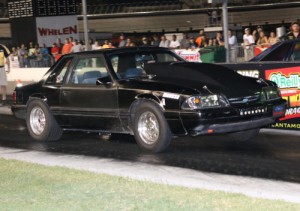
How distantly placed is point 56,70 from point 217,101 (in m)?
3.30

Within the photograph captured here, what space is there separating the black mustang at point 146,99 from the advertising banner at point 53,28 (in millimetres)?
26707

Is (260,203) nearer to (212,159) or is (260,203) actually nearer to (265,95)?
(212,159)

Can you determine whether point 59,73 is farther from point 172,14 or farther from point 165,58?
point 172,14

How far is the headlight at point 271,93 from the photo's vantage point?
8727 millimetres

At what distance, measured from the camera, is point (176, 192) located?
603 centimetres

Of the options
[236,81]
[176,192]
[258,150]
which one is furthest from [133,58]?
[176,192]

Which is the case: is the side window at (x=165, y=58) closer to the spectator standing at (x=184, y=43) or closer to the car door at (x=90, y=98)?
the car door at (x=90, y=98)

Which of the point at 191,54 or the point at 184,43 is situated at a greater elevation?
the point at 184,43

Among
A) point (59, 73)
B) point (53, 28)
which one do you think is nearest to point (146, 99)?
point (59, 73)

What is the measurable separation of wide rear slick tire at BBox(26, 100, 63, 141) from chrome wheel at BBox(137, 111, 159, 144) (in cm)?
208

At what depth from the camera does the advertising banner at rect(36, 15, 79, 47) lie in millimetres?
36625

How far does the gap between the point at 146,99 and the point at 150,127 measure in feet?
1.38

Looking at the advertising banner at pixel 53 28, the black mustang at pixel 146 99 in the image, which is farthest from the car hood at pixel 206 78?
the advertising banner at pixel 53 28

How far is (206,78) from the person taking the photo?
8586 millimetres
